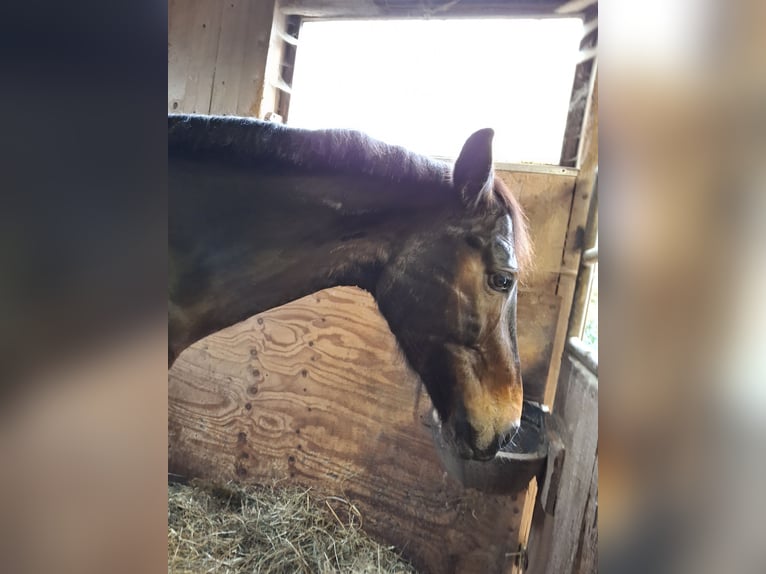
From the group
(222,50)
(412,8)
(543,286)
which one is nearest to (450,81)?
(412,8)

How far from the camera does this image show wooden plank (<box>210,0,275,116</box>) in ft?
3.72

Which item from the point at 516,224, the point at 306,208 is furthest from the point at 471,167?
the point at 306,208

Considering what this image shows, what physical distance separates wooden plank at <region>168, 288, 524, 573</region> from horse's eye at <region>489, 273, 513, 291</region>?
53 centimetres

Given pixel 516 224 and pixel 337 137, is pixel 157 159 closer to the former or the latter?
pixel 337 137

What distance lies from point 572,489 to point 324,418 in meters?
0.62

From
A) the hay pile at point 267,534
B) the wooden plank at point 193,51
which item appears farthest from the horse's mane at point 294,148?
the hay pile at point 267,534

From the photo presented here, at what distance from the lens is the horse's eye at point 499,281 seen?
1.99 ft

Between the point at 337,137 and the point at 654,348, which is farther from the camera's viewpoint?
the point at 337,137

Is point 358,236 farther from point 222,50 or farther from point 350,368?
point 222,50

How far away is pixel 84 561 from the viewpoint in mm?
246

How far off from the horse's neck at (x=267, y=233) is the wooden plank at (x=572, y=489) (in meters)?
0.48

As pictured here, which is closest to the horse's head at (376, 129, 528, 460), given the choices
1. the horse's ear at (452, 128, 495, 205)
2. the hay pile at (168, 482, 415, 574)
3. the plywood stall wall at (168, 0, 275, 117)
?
the horse's ear at (452, 128, 495, 205)

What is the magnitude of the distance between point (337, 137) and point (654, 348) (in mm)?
489

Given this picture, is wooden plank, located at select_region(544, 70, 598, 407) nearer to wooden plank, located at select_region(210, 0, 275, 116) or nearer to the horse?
the horse
